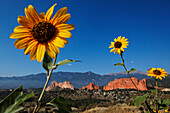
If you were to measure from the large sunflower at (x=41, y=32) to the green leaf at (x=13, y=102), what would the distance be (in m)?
0.30

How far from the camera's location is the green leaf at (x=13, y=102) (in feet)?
3.40

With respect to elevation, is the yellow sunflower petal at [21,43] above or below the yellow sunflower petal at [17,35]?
below

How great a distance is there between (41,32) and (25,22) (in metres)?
0.17

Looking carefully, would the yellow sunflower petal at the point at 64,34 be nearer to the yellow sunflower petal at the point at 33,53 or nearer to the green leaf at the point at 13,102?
the yellow sunflower petal at the point at 33,53

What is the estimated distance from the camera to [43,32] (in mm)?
1217

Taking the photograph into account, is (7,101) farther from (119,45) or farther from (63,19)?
(119,45)

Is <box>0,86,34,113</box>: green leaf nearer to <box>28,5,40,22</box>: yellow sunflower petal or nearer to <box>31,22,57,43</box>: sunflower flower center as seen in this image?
<box>31,22,57,43</box>: sunflower flower center

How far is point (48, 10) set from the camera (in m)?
1.23

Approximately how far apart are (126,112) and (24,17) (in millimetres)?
18832

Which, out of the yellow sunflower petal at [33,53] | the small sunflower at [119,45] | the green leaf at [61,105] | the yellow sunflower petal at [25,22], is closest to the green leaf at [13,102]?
the green leaf at [61,105]

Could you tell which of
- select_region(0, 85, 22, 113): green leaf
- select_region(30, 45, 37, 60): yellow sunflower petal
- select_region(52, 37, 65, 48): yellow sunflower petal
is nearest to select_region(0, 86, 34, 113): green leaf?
select_region(0, 85, 22, 113): green leaf

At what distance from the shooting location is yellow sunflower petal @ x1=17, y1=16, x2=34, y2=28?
3.89 ft

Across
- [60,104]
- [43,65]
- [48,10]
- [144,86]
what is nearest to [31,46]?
[43,65]

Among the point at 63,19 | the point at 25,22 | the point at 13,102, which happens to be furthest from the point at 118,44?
the point at 13,102
